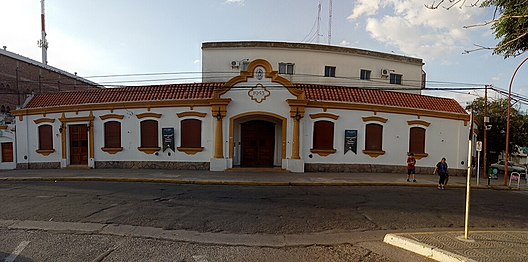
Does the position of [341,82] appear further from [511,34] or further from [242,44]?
[511,34]

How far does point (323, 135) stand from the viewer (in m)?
16.4

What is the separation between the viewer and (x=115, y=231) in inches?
224

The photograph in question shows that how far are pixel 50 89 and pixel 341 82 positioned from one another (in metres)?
33.2

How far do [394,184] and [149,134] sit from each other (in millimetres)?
13653

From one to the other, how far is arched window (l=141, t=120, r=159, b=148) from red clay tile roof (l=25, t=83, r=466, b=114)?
4.79 feet

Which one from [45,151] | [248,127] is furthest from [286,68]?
[45,151]

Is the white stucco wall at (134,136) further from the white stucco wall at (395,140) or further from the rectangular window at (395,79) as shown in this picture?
the rectangular window at (395,79)

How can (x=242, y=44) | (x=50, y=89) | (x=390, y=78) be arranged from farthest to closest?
(x=50, y=89), (x=390, y=78), (x=242, y=44)

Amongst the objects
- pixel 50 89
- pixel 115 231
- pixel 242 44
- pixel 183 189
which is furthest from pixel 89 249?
pixel 50 89

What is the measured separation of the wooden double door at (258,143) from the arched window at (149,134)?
520 cm

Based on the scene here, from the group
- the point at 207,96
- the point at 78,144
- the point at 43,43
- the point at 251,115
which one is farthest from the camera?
the point at 43,43

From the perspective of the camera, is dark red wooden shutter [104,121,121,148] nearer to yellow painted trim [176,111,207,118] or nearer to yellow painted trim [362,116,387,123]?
yellow painted trim [176,111,207,118]

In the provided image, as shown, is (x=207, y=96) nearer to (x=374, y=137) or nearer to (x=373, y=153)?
(x=374, y=137)

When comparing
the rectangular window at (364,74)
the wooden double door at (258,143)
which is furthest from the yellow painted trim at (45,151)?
the rectangular window at (364,74)
